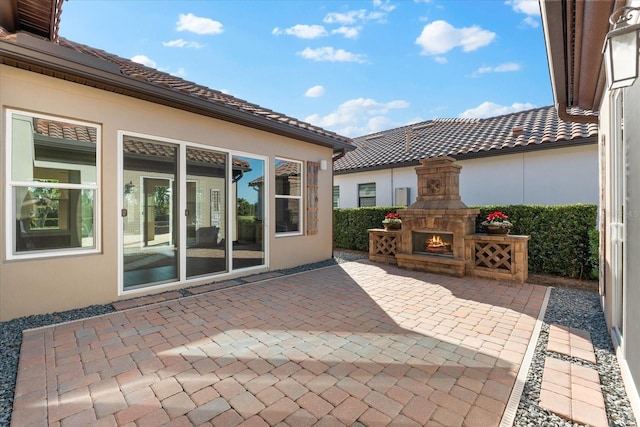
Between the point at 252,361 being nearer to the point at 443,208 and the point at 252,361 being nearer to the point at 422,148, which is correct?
the point at 443,208

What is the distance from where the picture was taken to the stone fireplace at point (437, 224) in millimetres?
6535

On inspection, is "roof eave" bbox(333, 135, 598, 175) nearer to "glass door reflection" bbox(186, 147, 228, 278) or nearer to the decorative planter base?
the decorative planter base

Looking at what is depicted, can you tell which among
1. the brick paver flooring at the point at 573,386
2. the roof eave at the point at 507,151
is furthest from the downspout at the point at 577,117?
the brick paver flooring at the point at 573,386

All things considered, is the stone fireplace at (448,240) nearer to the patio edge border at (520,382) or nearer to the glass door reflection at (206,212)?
the patio edge border at (520,382)

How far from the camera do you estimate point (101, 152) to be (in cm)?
445

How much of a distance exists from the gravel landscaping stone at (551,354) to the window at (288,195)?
3879 mm

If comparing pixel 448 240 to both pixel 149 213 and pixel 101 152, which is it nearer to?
pixel 149 213

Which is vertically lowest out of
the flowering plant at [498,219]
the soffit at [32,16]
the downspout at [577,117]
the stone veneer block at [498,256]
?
the stone veneer block at [498,256]

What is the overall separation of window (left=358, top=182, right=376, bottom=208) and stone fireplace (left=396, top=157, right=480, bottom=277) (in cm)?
430

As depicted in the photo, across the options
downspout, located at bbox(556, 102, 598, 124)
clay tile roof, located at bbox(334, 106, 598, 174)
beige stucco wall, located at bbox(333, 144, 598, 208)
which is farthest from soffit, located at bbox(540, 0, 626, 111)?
beige stucco wall, located at bbox(333, 144, 598, 208)

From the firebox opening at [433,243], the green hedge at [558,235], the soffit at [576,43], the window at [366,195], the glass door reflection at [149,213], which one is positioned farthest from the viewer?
the window at [366,195]

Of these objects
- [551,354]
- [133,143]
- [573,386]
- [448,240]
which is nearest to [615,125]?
[551,354]

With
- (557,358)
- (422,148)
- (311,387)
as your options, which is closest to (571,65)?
(557,358)

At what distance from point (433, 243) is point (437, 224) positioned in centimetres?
51
